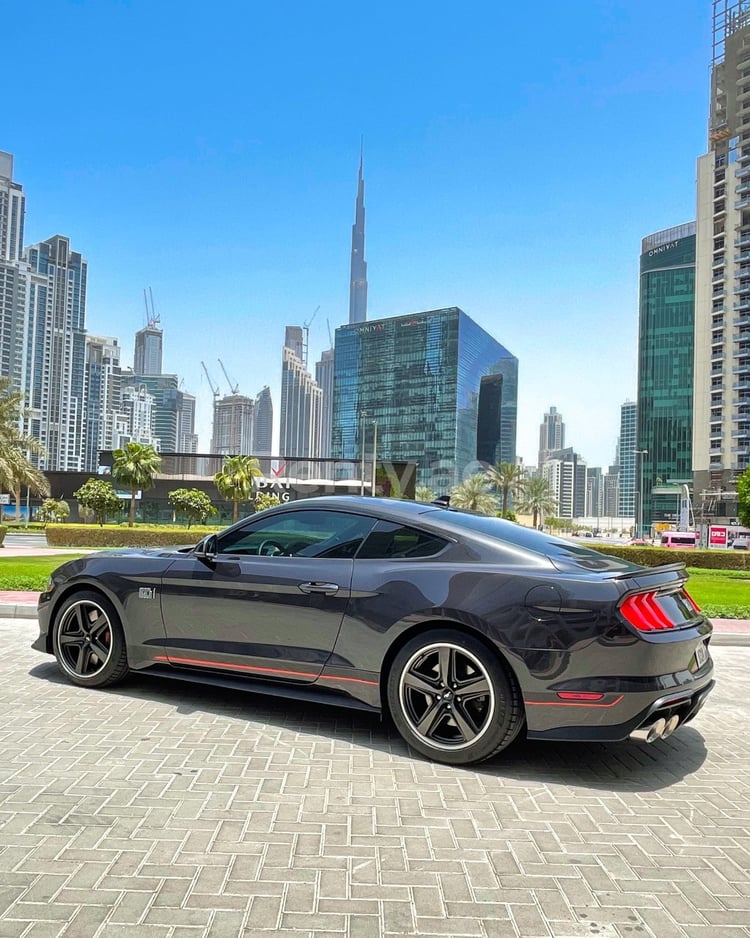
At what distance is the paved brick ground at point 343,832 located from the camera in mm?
2443

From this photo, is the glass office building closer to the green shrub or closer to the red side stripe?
the green shrub

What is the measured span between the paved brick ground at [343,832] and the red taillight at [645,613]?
0.86m

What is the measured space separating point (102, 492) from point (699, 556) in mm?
34241

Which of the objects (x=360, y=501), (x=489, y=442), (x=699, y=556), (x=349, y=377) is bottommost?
(x=699, y=556)

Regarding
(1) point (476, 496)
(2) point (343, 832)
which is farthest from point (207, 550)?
(1) point (476, 496)

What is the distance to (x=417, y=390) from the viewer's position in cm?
15925

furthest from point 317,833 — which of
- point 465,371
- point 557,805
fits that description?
point 465,371

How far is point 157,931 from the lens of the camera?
2.32 m

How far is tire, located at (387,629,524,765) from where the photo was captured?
389 centimetres

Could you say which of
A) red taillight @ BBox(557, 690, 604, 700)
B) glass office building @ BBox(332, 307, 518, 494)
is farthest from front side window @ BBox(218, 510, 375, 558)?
glass office building @ BBox(332, 307, 518, 494)

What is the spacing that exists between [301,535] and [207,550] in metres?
0.74

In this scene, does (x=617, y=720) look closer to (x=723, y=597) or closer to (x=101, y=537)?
(x=723, y=597)

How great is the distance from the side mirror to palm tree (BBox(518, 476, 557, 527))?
9328cm

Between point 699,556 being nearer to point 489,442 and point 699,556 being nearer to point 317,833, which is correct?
point 317,833
